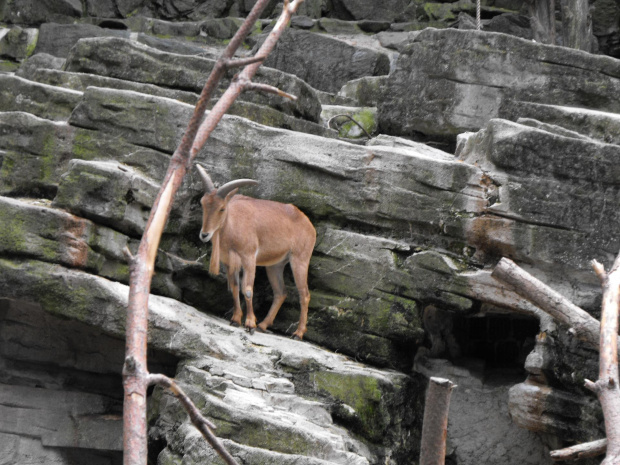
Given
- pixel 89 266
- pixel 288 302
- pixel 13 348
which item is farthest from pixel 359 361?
pixel 13 348

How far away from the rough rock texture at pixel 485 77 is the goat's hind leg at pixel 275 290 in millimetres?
3001

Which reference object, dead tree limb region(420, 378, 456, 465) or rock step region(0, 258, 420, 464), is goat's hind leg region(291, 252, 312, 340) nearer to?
rock step region(0, 258, 420, 464)

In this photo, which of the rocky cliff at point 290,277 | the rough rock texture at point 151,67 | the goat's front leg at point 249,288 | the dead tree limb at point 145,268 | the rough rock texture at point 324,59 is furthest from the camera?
the rough rock texture at point 324,59

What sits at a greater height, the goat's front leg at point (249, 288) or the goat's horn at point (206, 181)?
the goat's horn at point (206, 181)

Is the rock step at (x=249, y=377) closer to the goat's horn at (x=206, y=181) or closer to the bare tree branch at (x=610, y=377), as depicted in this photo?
the goat's horn at (x=206, y=181)

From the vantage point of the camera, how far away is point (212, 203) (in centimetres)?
722

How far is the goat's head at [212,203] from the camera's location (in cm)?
718

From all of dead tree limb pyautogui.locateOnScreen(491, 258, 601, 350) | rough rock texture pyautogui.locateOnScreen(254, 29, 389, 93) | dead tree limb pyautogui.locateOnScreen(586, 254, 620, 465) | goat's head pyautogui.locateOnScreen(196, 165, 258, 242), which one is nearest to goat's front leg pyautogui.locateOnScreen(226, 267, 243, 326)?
goat's head pyautogui.locateOnScreen(196, 165, 258, 242)

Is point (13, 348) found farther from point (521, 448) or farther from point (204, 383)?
point (521, 448)

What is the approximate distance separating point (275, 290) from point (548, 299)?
2.85 meters

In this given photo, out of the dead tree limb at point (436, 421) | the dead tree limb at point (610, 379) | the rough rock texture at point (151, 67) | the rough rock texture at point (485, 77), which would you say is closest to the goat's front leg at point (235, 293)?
the rough rock texture at point (151, 67)

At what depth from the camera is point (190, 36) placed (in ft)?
56.9

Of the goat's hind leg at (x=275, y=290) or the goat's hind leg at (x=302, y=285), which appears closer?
the goat's hind leg at (x=302, y=285)

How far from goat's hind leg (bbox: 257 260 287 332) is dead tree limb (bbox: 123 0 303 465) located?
4.80 m
